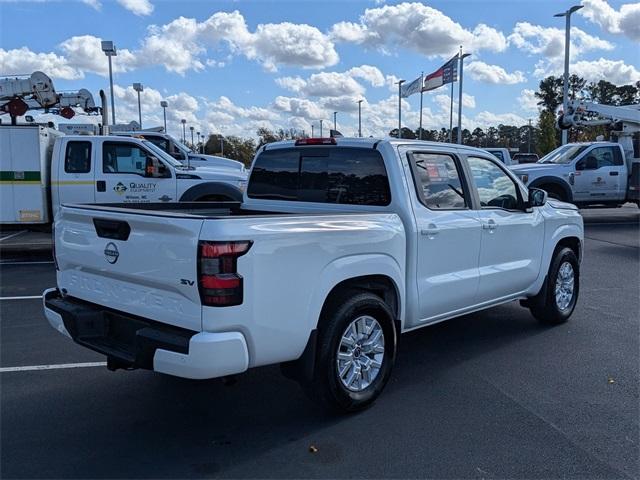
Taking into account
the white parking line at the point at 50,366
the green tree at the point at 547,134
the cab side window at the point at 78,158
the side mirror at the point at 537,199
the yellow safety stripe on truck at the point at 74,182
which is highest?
the green tree at the point at 547,134

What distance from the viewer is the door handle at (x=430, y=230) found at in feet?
14.7

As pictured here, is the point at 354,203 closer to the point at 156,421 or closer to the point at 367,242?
the point at 367,242

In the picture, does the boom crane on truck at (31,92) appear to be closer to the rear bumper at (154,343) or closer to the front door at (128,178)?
the front door at (128,178)

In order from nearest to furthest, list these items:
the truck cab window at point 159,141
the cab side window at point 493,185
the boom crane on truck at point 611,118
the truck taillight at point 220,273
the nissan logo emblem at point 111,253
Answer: the truck taillight at point 220,273 → the nissan logo emblem at point 111,253 → the cab side window at point 493,185 → the truck cab window at point 159,141 → the boom crane on truck at point 611,118

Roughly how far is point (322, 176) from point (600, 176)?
44.1ft

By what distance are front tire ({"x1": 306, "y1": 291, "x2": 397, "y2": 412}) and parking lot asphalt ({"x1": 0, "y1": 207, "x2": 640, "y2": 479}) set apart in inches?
6.7

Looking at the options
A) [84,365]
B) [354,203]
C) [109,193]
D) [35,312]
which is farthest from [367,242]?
[109,193]

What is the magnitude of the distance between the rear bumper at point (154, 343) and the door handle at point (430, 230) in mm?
1842

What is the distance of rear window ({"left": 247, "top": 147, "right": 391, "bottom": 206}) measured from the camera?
4609 millimetres

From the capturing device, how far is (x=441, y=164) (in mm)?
4961

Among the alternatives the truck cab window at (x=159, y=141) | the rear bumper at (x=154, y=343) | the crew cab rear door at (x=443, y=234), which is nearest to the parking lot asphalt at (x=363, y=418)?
the rear bumper at (x=154, y=343)

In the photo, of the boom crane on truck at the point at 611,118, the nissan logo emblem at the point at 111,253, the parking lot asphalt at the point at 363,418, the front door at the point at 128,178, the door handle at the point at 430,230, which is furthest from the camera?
the boom crane on truck at the point at 611,118

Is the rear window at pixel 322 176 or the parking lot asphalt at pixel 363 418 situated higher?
the rear window at pixel 322 176

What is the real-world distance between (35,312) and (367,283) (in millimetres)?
4674
